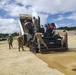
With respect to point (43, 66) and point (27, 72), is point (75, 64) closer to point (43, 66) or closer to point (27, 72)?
point (43, 66)

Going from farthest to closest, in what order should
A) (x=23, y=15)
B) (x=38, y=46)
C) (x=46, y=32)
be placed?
(x=23, y=15)
(x=46, y=32)
(x=38, y=46)

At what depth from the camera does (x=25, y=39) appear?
21516 mm

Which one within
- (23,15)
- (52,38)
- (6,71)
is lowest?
(6,71)

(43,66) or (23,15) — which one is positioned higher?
(23,15)

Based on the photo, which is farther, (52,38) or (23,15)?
(23,15)

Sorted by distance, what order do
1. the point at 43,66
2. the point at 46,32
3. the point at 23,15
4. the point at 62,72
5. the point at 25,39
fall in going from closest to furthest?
the point at 62,72, the point at 43,66, the point at 46,32, the point at 25,39, the point at 23,15

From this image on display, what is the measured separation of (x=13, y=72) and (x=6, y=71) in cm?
45

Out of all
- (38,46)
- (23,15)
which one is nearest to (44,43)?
(38,46)

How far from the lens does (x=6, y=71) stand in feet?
34.7

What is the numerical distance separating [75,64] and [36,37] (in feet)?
21.1

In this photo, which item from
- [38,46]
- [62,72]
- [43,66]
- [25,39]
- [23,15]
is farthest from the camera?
[23,15]

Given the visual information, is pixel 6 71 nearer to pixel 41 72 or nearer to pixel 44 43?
pixel 41 72

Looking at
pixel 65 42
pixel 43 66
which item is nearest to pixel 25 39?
pixel 65 42

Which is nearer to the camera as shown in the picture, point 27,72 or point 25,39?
point 27,72
